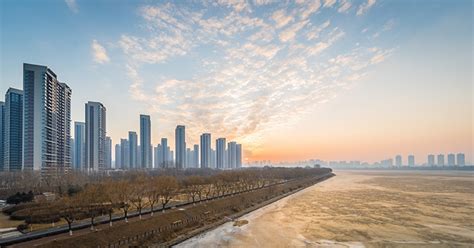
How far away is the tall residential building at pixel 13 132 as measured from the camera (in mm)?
79375

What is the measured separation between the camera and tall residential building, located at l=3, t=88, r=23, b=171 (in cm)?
7938

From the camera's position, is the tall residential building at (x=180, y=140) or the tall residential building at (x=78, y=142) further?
the tall residential building at (x=180, y=140)

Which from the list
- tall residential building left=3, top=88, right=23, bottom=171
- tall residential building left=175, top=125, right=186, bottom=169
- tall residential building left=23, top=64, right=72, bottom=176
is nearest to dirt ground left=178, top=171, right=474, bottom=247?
tall residential building left=23, top=64, right=72, bottom=176

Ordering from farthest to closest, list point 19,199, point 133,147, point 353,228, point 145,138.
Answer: point 133,147 → point 145,138 → point 19,199 → point 353,228

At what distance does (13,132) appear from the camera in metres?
80.8

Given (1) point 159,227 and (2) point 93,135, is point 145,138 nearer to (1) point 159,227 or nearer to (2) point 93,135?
(2) point 93,135

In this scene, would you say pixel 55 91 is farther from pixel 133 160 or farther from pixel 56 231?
pixel 133 160

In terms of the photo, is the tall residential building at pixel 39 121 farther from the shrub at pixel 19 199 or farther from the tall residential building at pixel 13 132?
the shrub at pixel 19 199

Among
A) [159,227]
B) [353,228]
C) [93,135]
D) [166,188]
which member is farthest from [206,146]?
[353,228]

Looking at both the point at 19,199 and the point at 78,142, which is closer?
the point at 19,199

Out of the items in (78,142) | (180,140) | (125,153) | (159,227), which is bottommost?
(159,227)

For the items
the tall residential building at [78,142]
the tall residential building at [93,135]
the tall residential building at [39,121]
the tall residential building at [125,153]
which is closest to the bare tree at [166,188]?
the tall residential building at [39,121]

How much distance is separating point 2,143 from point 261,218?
3698 inches

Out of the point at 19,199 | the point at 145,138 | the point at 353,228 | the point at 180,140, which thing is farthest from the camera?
the point at 180,140
